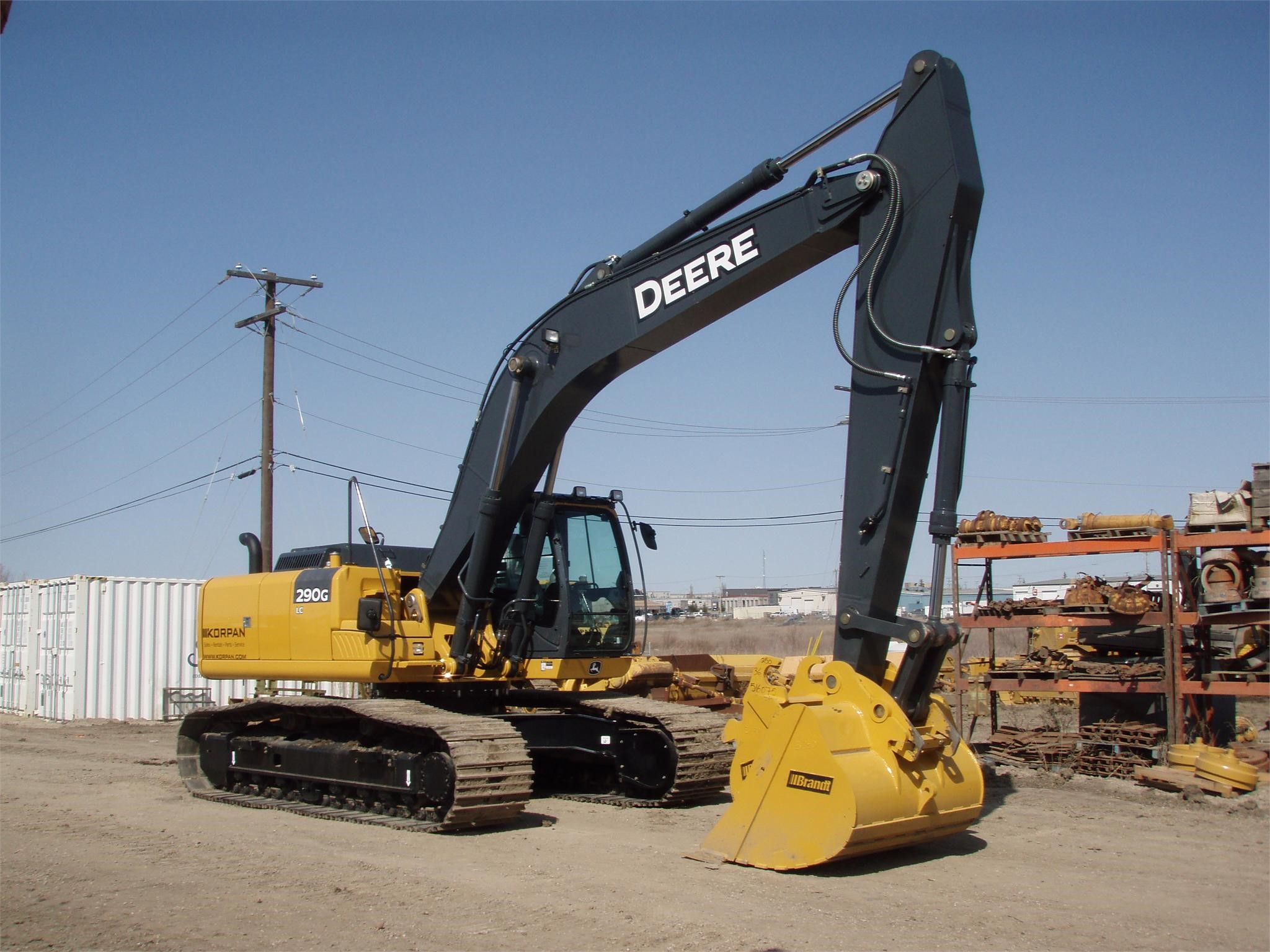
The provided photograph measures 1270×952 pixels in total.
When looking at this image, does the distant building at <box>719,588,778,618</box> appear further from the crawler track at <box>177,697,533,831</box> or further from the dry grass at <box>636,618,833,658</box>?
the crawler track at <box>177,697,533,831</box>

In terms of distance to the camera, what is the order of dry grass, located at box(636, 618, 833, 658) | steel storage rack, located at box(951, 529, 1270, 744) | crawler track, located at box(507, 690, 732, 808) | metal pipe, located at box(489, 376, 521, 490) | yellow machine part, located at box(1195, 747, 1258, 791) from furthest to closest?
dry grass, located at box(636, 618, 833, 658) < steel storage rack, located at box(951, 529, 1270, 744) < yellow machine part, located at box(1195, 747, 1258, 791) < crawler track, located at box(507, 690, 732, 808) < metal pipe, located at box(489, 376, 521, 490)

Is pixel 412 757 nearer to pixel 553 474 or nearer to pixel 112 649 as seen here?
pixel 553 474

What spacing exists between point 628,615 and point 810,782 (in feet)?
14.2

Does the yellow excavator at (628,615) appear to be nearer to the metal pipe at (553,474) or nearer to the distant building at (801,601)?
the metal pipe at (553,474)

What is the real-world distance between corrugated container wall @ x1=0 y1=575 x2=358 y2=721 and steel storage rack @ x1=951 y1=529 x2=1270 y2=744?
11891mm

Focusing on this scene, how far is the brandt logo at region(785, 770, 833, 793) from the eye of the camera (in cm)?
712

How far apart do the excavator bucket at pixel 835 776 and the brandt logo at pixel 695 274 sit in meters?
2.90

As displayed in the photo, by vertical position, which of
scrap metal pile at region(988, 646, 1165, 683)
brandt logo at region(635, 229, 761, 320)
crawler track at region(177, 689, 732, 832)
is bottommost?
crawler track at region(177, 689, 732, 832)

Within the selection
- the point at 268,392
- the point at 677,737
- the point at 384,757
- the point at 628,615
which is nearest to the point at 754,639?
the point at 268,392

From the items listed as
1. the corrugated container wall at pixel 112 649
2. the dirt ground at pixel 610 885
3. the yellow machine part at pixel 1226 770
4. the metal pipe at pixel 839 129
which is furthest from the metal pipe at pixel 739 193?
the corrugated container wall at pixel 112 649

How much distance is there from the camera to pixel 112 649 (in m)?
21.9

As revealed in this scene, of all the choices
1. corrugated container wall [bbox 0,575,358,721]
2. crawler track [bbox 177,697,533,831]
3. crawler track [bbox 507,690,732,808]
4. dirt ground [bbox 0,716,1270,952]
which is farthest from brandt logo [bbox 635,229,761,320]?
corrugated container wall [bbox 0,575,358,721]

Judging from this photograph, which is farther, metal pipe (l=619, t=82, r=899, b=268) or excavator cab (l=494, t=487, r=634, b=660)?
excavator cab (l=494, t=487, r=634, b=660)

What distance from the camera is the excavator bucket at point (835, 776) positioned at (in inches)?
279
